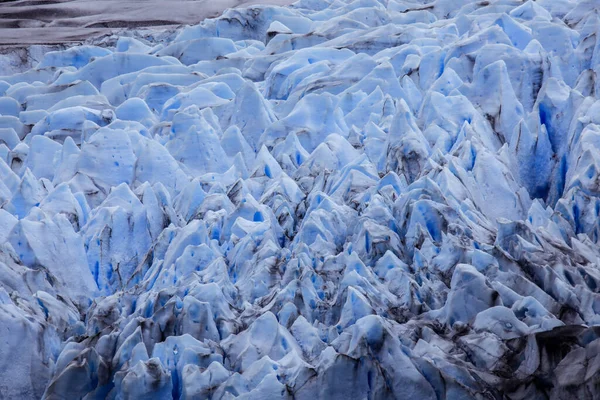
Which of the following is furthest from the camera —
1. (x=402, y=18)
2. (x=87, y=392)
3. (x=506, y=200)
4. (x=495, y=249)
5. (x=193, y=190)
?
(x=402, y=18)

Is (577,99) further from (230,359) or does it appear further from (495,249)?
(230,359)

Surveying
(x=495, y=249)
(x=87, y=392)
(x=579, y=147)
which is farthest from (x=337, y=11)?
(x=87, y=392)

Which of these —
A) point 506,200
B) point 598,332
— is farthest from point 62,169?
point 598,332

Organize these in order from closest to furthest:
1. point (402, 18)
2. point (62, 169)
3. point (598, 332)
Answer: point (598, 332) → point (62, 169) → point (402, 18)

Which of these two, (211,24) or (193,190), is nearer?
(193,190)

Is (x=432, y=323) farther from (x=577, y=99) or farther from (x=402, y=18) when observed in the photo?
(x=402, y=18)

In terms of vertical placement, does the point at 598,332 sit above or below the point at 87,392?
above
